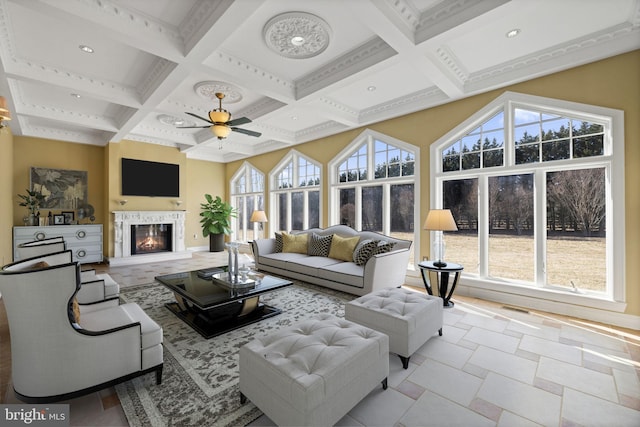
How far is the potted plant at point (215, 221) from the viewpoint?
29.4 feet

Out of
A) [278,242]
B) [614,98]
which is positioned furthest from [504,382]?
[278,242]

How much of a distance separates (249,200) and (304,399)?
830cm

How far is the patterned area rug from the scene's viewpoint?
5.79 ft

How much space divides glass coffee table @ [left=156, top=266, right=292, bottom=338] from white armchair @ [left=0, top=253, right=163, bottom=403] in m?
A: 0.96

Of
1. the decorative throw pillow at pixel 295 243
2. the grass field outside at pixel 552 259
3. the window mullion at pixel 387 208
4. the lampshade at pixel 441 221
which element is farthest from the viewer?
the decorative throw pillow at pixel 295 243

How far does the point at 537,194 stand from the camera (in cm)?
383

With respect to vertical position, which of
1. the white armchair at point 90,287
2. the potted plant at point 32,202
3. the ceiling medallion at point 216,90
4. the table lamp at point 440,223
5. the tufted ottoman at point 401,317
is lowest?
the tufted ottoman at point 401,317

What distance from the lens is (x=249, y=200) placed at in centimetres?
929

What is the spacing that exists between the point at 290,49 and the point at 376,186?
3191 mm

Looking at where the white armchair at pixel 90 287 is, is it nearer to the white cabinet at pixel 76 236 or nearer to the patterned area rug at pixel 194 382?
the patterned area rug at pixel 194 382

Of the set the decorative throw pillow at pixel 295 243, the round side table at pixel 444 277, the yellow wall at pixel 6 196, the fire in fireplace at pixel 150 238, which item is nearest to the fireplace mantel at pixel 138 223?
the fire in fireplace at pixel 150 238

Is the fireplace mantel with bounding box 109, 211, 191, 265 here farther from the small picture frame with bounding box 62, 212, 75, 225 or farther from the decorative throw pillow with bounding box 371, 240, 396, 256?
the decorative throw pillow with bounding box 371, 240, 396, 256

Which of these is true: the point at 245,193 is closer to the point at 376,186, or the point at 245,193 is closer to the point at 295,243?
the point at 295,243

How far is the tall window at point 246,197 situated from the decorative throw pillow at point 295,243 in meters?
3.20
